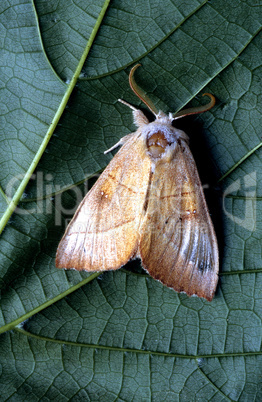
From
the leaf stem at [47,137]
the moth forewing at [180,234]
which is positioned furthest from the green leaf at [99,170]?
the moth forewing at [180,234]

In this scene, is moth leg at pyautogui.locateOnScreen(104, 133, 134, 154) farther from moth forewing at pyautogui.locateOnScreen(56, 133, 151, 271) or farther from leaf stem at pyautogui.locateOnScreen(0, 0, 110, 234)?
leaf stem at pyautogui.locateOnScreen(0, 0, 110, 234)

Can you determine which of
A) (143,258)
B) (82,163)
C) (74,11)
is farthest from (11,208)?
(74,11)

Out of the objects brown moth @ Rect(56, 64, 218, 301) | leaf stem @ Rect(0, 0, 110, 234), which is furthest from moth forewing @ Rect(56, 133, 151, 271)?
leaf stem @ Rect(0, 0, 110, 234)

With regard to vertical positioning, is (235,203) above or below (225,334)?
above

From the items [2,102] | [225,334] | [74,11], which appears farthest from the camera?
[225,334]

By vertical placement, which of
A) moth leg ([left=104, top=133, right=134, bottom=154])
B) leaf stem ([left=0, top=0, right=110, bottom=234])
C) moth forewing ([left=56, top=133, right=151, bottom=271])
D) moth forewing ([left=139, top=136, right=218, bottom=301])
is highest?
leaf stem ([left=0, top=0, right=110, bottom=234])

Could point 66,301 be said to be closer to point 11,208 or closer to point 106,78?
point 11,208

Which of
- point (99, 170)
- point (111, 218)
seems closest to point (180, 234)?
point (111, 218)
